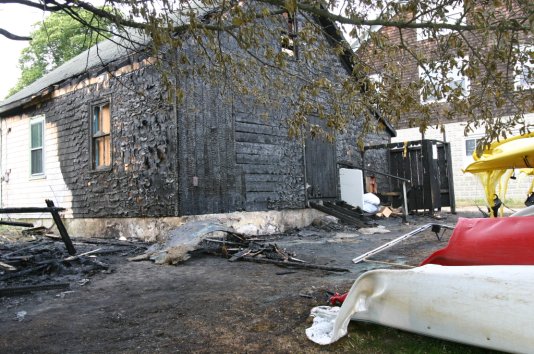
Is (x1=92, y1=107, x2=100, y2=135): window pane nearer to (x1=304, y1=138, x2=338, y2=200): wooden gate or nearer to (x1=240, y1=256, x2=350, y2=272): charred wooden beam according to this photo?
(x1=304, y1=138, x2=338, y2=200): wooden gate

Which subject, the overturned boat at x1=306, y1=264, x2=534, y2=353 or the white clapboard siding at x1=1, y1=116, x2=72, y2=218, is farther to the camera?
the white clapboard siding at x1=1, y1=116, x2=72, y2=218

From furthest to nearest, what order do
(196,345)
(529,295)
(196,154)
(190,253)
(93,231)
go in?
(93,231) → (196,154) → (190,253) → (196,345) → (529,295)

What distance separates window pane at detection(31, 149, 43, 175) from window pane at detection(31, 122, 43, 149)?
0.61ft

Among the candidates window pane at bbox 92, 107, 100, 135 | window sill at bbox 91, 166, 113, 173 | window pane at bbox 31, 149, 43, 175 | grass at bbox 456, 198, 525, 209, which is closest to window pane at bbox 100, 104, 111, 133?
window pane at bbox 92, 107, 100, 135

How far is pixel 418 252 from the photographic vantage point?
6.75m

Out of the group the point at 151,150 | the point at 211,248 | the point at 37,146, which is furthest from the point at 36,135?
the point at 211,248

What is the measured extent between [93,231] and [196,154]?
11.7 ft

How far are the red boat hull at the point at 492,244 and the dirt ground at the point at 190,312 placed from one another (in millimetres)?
746

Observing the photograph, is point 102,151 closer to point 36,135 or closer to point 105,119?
point 105,119

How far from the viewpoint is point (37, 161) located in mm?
12039

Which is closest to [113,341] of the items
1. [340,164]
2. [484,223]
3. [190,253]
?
[484,223]

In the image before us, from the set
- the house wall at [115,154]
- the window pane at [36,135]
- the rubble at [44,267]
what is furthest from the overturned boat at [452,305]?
the window pane at [36,135]

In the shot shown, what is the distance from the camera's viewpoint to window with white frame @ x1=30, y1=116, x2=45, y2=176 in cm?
1185

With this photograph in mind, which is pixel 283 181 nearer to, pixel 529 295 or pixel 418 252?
pixel 418 252
